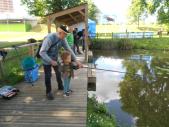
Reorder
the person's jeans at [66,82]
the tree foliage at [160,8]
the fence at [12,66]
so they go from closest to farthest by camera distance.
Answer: the person's jeans at [66,82]
the fence at [12,66]
the tree foliage at [160,8]

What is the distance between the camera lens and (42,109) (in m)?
7.11

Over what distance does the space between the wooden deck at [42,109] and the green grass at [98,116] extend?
1.13 ft

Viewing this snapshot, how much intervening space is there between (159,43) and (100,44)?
6.56 metres

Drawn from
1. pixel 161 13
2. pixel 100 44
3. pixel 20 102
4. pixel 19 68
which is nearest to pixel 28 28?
pixel 161 13

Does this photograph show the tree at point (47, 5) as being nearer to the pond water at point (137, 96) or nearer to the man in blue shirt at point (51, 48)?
the pond water at point (137, 96)

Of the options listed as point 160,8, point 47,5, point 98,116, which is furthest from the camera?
point 160,8

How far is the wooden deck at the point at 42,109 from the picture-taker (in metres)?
6.29

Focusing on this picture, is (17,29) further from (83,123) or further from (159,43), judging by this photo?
(83,123)

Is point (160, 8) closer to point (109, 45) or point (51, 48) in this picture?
point (109, 45)

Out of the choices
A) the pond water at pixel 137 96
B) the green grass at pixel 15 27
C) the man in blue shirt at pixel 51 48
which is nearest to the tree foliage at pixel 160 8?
the pond water at pixel 137 96

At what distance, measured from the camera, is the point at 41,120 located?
6.40m

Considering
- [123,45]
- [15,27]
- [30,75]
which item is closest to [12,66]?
[30,75]

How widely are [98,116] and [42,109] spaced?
68.3 inches

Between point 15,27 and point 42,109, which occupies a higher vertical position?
point 15,27
